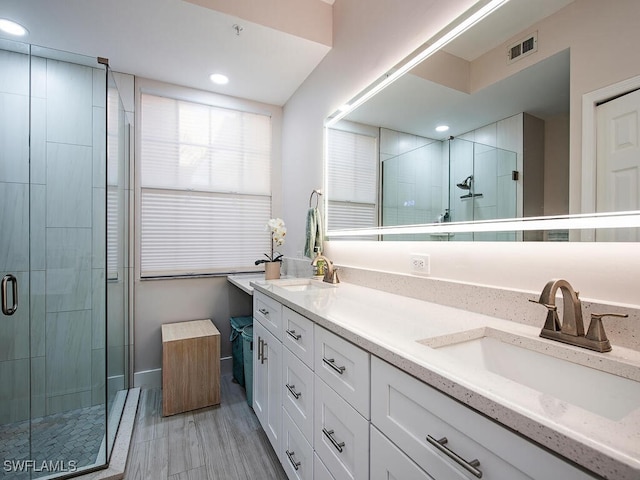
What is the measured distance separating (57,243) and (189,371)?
119 cm

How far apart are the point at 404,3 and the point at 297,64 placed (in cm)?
105

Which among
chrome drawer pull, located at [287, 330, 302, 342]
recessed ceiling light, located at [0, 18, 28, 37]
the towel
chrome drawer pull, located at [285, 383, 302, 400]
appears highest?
recessed ceiling light, located at [0, 18, 28, 37]

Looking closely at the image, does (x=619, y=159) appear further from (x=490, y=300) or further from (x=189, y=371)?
(x=189, y=371)

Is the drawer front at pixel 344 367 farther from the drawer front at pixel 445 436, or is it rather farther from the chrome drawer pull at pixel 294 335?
the chrome drawer pull at pixel 294 335

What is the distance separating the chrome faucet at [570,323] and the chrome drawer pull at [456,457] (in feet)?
1.45

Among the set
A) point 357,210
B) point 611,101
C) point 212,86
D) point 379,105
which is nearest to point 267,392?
point 357,210

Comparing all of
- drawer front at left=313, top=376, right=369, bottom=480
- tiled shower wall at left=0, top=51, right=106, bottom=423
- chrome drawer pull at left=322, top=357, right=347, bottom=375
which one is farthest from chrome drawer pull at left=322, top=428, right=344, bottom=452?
tiled shower wall at left=0, top=51, right=106, bottom=423

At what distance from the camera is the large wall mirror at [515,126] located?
827mm

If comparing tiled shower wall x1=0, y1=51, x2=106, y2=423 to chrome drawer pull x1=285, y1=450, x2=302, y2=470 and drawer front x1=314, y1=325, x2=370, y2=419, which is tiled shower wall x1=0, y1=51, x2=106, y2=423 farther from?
drawer front x1=314, y1=325, x2=370, y2=419

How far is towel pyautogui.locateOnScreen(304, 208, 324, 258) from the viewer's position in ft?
7.38

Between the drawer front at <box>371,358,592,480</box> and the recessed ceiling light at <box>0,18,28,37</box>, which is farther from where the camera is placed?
the recessed ceiling light at <box>0,18,28,37</box>

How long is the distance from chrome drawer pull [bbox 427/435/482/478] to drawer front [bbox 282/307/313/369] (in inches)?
23.9

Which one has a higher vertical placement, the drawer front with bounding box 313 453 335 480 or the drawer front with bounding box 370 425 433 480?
the drawer front with bounding box 370 425 433 480

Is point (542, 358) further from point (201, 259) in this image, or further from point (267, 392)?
point (201, 259)
